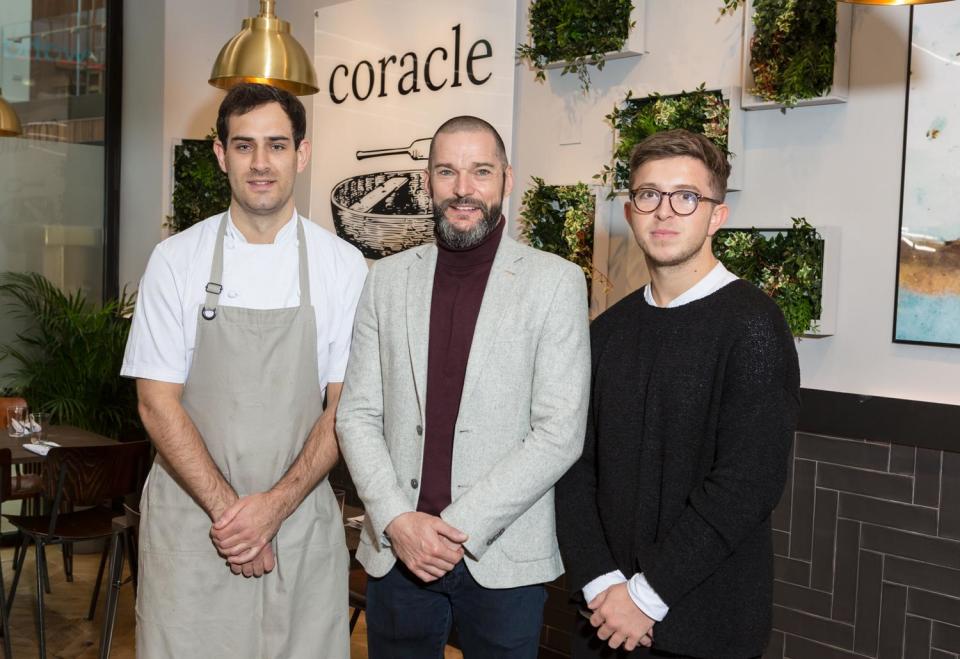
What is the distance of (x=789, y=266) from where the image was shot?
3273 millimetres

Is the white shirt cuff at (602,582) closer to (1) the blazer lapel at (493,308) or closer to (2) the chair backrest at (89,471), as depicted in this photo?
(1) the blazer lapel at (493,308)

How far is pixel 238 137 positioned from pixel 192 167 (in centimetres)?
357

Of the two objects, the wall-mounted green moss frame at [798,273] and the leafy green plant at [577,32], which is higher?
the leafy green plant at [577,32]

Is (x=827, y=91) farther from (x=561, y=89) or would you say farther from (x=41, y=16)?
(x=41, y=16)

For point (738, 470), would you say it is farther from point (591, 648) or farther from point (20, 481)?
point (20, 481)

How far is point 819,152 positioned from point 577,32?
1.10m

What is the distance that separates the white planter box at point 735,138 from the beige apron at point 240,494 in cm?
175

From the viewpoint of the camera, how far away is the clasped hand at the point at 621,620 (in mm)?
2029

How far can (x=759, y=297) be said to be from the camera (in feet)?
6.82

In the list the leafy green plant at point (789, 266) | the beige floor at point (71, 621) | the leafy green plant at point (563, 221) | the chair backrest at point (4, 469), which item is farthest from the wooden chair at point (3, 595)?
the leafy green plant at point (789, 266)

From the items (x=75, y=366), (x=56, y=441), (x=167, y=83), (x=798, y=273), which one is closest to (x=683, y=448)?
(x=798, y=273)

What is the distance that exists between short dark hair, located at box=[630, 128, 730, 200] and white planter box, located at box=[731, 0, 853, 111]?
1.27 meters

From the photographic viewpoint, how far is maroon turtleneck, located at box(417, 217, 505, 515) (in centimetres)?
224

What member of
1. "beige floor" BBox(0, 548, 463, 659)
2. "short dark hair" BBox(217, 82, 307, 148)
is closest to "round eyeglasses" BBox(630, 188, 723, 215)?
"short dark hair" BBox(217, 82, 307, 148)
